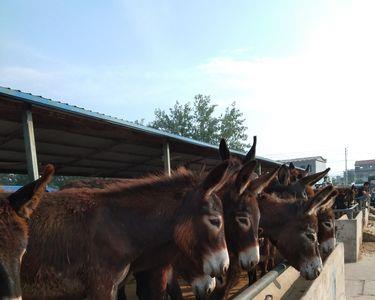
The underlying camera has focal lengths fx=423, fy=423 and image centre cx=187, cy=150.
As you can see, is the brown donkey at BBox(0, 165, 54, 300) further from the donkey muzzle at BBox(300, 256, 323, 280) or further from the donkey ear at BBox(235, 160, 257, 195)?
the donkey muzzle at BBox(300, 256, 323, 280)

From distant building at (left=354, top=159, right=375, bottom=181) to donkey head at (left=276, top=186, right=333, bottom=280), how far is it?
329 ft

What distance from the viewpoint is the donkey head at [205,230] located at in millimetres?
4066

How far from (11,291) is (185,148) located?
7.25 m

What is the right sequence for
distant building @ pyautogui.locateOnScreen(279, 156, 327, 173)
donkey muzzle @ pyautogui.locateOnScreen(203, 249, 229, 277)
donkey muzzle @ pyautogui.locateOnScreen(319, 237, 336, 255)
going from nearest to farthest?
donkey muzzle @ pyautogui.locateOnScreen(203, 249, 229, 277) < donkey muzzle @ pyautogui.locateOnScreen(319, 237, 336, 255) < distant building @ pyautogui.locateOnScreen(279, 156, 327, 173)

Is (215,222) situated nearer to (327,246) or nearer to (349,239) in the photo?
(327,246)

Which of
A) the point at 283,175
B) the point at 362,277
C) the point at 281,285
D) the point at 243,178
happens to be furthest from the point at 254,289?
the point at 362,277

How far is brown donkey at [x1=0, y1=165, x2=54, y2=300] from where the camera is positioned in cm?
245

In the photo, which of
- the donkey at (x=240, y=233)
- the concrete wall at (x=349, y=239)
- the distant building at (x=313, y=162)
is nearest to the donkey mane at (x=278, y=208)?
the donkey at (x=240, y=233)

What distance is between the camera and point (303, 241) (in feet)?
20.8

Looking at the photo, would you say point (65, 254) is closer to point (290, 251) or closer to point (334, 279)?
point (290, 251)

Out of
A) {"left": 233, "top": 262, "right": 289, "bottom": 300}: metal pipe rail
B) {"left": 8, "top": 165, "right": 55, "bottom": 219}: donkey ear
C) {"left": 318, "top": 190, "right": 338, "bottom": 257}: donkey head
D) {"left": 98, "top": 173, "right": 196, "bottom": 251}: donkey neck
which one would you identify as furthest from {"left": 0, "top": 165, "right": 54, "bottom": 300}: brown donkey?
{"left": 318, "top": 190, "right": 338, "bottom": 257}: donkey head

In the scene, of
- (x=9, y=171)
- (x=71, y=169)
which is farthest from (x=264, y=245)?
(x=9, y=171)

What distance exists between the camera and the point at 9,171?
9.93m

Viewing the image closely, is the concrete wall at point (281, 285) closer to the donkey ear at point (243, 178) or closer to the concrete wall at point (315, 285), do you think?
the concrete wall at point (315, 285)
